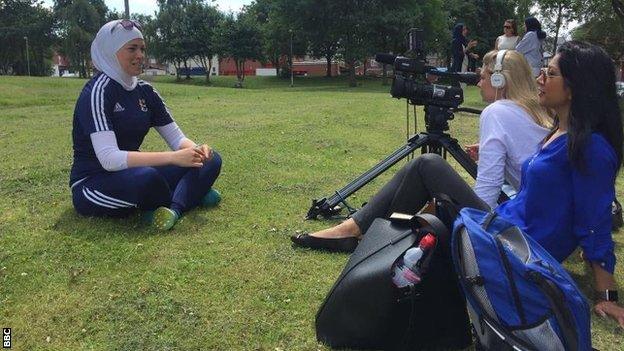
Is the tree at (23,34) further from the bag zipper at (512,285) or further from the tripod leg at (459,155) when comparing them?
the bag zipper at (512,285)

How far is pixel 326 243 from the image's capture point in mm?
3914

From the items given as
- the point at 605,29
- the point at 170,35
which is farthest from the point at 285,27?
the point at 605,29

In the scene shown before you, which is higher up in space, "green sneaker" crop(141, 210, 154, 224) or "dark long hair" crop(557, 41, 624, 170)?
"dark long hair" crop(557, 41, 624, 170)

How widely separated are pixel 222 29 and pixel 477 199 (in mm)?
47817

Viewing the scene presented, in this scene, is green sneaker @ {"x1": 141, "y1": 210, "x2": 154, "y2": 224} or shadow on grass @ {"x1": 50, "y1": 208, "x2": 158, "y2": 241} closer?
shadow on grass @ {"x1": 50, "y1": 208, "x2": 158, "y2": 241}

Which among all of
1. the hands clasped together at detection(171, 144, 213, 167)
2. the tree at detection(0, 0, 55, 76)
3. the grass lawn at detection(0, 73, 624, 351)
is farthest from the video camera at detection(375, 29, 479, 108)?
the tree at detection(0, 0, 55, 76)

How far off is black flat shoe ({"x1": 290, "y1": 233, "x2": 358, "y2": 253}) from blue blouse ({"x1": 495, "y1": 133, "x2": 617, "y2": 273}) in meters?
1.23

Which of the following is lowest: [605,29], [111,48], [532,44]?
[111,48]

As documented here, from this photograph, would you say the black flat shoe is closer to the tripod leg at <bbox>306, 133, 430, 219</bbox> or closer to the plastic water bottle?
the tripod leg at <bbox>306, 133, 430, 219</bbox>

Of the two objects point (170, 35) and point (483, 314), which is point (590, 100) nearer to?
point (483, 314)

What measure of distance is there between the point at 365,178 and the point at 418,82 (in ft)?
2.82

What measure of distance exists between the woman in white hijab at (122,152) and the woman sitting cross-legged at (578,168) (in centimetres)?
255

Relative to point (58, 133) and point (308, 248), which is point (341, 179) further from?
point (58, 133)

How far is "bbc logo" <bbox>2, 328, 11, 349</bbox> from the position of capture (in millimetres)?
2701
